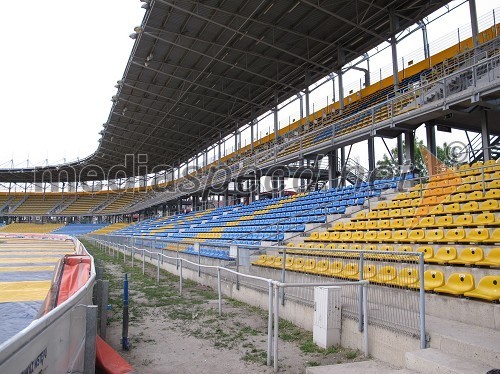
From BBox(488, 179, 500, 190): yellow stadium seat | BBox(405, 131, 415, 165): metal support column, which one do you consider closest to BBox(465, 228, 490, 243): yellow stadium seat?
BBox(488, 179, 500, 190): yellow stadium seat

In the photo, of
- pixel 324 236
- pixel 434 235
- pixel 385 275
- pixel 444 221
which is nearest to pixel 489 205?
pixel 444 221

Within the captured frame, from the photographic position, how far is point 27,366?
2133mm

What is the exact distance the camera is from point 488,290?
15.6 feet

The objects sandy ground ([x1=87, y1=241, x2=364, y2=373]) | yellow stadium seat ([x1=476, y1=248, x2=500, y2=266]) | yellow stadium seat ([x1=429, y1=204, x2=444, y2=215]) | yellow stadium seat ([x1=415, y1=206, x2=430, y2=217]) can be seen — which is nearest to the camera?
sandy ground ([x1=87, y1=241, x2=364, y2=373])

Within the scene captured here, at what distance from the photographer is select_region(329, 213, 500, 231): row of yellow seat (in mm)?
7066

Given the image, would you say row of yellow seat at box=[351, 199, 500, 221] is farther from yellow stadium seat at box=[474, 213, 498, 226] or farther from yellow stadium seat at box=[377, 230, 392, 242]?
yellow stadium seat at box=[377, 230, 392, 242]

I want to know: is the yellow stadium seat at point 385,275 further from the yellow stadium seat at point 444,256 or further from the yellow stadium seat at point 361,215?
the yellow stadium seat at point 361,215

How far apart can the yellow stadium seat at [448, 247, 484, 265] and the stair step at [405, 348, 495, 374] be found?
1.95 m

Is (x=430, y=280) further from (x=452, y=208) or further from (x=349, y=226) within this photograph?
(x=349, y=226)

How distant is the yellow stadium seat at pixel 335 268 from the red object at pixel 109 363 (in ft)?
12.0

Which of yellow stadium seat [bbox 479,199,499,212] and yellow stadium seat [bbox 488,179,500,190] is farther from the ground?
yellow stadium seat [bbox 488,179,500,190]

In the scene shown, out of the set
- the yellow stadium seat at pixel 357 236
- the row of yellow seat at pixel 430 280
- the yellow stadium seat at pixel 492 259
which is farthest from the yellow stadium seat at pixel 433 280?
the yellow stadium seat at pixel 357 236

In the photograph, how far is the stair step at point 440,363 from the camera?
11.8ft

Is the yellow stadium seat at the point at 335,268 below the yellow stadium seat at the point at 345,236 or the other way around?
below
